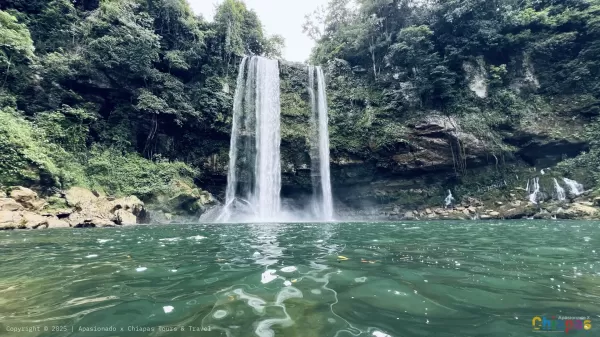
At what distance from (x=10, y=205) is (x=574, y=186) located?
29848 mm

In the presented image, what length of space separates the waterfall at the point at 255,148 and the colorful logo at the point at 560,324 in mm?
19423

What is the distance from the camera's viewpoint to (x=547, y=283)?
10.4 ft

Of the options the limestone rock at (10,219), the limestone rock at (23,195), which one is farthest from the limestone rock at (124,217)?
the limestone rock at (10,219)

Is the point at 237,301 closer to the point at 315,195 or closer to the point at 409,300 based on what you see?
the point at 409,300

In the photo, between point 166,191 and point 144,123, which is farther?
point 144,123

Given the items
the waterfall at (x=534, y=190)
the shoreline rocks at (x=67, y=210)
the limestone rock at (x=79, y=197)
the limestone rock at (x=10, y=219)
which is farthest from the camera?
the waterfall at (x=534, y=190)

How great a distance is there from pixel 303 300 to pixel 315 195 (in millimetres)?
21768

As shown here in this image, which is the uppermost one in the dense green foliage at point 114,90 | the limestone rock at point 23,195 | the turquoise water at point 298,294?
the dense green foliage at point 114,90

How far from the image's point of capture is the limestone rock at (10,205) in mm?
11844

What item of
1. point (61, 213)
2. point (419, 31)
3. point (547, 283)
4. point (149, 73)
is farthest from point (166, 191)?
point (419, 31)

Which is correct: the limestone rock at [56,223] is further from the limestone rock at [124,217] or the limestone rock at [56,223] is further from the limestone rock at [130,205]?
the limestone rock at [130,205]

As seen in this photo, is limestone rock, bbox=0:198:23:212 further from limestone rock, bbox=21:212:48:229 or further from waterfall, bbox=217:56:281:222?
waterfall, bbox=217:56:281:222

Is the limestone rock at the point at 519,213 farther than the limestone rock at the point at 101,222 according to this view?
Yes

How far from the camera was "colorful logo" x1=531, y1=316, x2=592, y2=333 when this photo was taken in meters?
2.07
